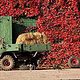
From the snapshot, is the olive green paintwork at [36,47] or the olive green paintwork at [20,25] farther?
the olive green paintwork at [20,25]

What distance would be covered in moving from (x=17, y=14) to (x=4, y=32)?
171cm

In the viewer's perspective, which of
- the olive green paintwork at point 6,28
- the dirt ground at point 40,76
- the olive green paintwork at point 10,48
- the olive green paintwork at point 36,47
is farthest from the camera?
the olive green paintwork at point 6,28

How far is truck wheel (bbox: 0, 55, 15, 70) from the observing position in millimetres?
12883

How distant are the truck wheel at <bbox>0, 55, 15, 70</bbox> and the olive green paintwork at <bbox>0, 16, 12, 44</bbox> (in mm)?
1490

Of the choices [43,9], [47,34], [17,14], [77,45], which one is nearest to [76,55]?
[77,45]

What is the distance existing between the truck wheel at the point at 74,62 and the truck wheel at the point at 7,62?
3.40 meters

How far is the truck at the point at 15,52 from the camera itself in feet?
42.6

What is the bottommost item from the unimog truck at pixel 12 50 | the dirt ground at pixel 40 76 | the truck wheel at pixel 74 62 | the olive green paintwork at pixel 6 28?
the dirt ground at pixel 40 76

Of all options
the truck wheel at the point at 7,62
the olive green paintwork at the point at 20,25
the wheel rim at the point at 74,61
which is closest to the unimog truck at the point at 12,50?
the truck wheel at the point at 7,62

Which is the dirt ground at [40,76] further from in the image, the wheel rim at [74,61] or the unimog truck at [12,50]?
the wheel rim at [74,61]

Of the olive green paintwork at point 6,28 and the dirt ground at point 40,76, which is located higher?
the olive green paintwork at point 6,28

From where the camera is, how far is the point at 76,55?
14.5m

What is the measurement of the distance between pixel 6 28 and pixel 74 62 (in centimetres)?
455

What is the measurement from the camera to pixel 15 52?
43.7ft
